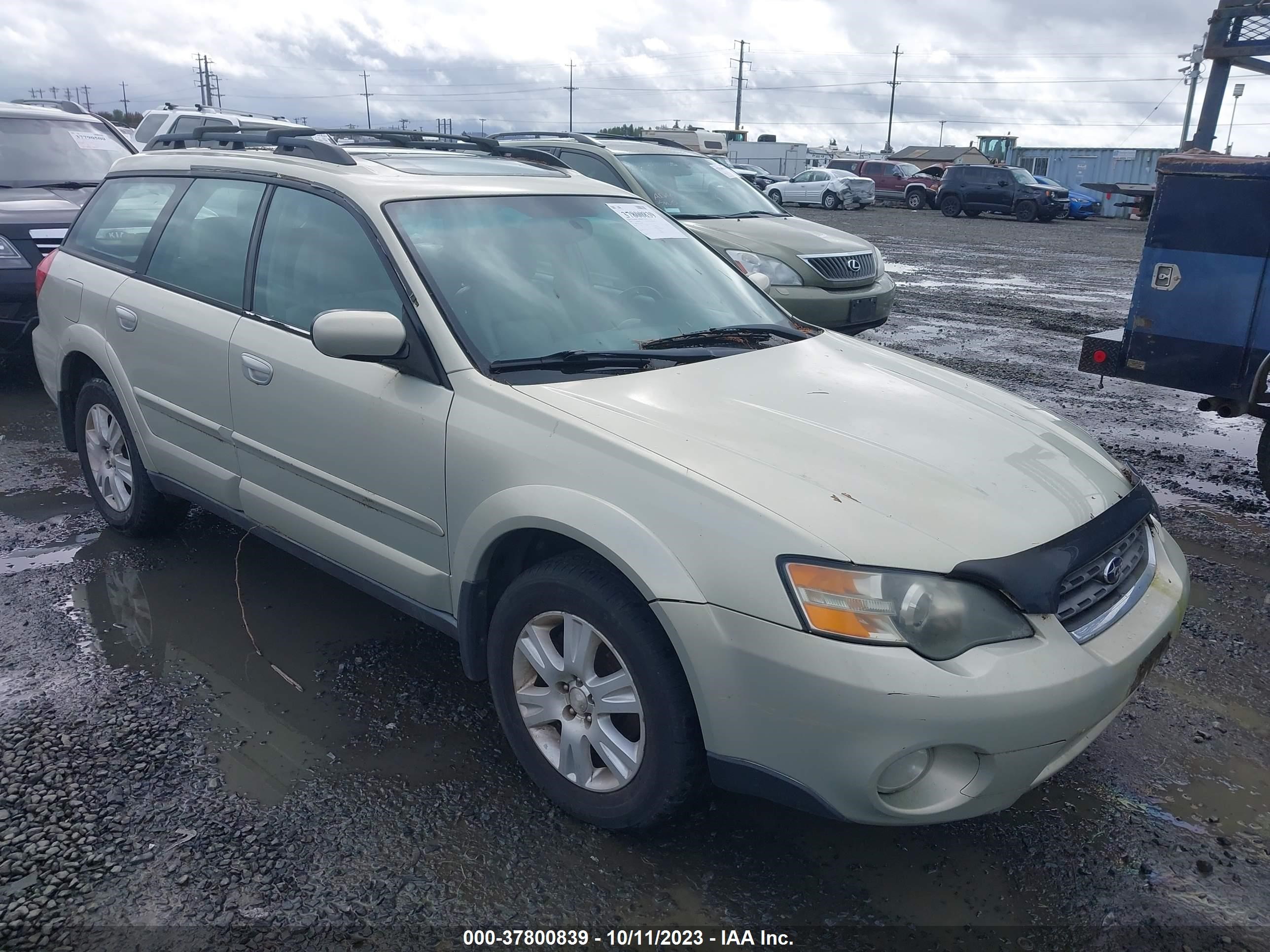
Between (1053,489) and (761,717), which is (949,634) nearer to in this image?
(761,717)

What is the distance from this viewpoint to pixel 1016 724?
2.24m

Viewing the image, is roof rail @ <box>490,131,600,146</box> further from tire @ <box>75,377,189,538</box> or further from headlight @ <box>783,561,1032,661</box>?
headlight @ <box>783,561,1032,661</box>

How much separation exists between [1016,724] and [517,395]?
1.54 m

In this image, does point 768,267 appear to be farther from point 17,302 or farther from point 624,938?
point 624,938

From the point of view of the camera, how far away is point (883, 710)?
2172 millimetres

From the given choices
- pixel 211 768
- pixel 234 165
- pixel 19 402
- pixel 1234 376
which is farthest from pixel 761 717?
pixel 19 402

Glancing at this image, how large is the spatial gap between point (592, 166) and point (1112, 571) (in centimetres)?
726

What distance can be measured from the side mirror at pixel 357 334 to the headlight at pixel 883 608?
4.58 feet

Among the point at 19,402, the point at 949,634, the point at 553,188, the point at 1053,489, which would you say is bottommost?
the point at 19,402

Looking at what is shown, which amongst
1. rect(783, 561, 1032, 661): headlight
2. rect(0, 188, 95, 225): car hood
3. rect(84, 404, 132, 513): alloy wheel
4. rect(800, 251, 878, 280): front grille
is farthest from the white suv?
rect(800, 251, 878, 280): front grille

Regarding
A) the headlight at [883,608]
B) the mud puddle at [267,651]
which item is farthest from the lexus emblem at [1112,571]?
the mud puddle at [267,651]

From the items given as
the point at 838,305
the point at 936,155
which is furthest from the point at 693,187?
the point at 936,155

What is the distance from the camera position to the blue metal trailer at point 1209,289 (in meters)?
4.87

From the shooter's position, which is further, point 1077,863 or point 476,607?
point 476,607
